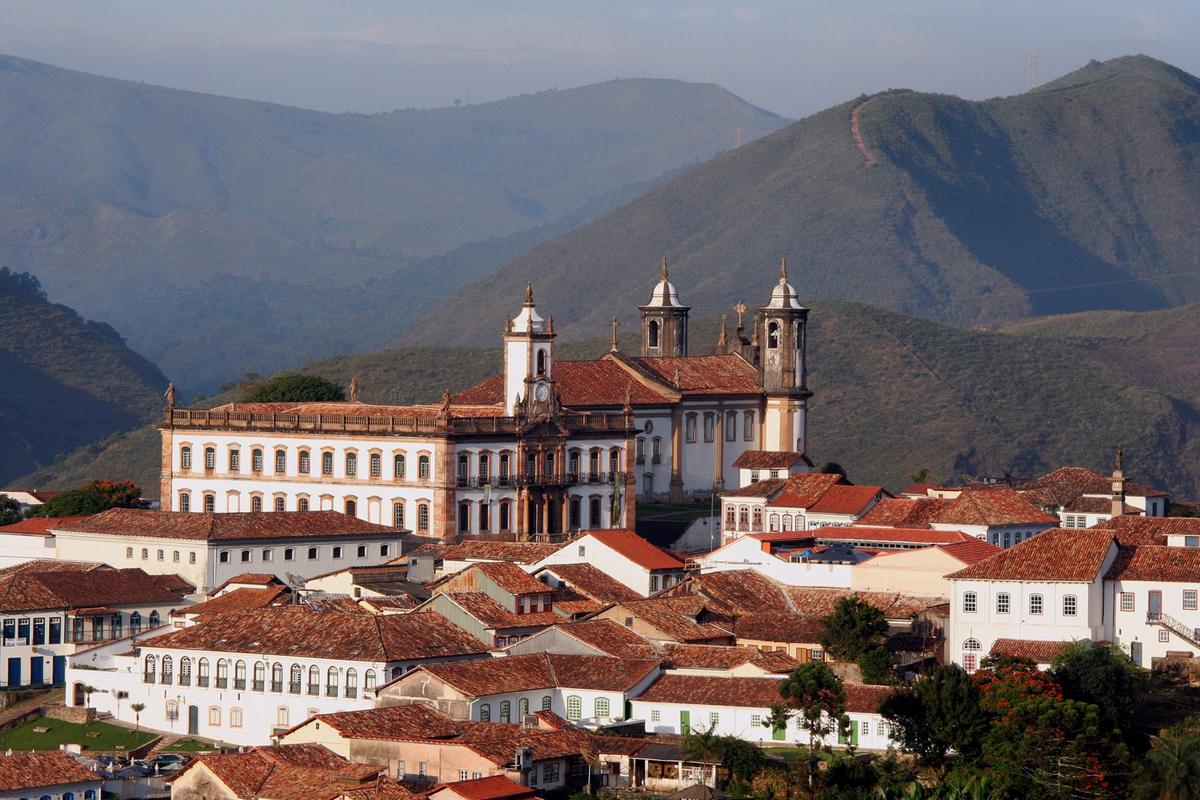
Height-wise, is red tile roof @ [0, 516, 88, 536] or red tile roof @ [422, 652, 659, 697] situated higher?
red tile roof @ [0, 516, 88, 536]

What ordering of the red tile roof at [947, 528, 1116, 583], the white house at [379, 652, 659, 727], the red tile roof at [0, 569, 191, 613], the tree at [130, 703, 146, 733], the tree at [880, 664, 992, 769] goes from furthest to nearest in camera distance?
the red tile roof at [0, 569, 191, 613] < the tree at [130, 703, 146, 733] < the red tile roof at [947, 528, 1116, 583] < the white house at [379, 652, 659, 727] < the tree at [880, 664, 992, 769]

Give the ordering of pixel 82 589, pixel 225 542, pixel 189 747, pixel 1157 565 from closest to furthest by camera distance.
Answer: pixel 189 747, pixel 1157 565, pixel 82 589, pixel 225 542

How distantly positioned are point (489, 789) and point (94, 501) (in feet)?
147

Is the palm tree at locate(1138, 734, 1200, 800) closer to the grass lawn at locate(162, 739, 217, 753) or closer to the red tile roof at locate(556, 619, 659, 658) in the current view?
the red tile roof at locate(556, 619, 659, 658)

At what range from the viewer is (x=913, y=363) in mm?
168250

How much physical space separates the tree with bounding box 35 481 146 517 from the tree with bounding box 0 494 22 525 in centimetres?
85

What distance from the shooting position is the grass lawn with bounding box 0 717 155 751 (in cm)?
6128

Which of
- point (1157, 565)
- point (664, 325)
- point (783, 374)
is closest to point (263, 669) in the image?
point (1157, 565)

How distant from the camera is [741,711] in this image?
57375 mm

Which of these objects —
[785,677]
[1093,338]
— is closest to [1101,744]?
[785,677]

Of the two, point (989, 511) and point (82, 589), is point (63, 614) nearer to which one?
point (82, 589)

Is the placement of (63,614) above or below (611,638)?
below

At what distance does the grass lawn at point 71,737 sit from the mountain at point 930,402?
76860 mm

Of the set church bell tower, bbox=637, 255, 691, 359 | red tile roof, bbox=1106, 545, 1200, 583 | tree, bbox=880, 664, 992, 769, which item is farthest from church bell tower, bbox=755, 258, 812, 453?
tree, bbox=880, 664, 992, 769
